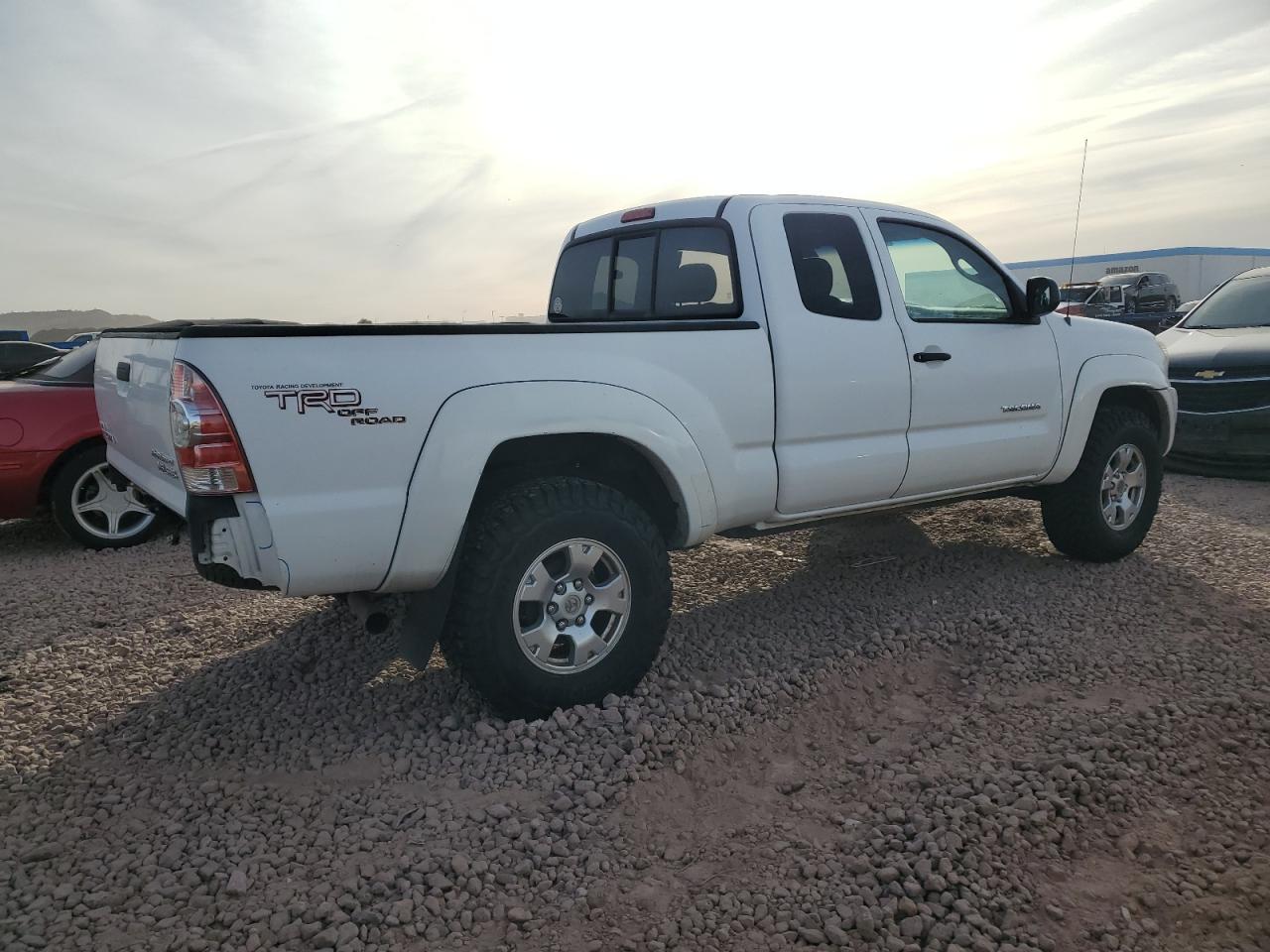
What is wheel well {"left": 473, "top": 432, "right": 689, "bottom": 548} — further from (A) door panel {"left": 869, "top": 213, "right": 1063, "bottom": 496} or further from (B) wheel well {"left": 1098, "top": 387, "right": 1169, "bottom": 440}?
(B) wheel well {"left": 1098, "top": 387, "right": 1169, "bottom": 440}

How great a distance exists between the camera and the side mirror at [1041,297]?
484 cm

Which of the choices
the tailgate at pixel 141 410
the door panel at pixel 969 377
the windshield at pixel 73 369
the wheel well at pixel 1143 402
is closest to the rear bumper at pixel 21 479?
the windshield at pixel 73 369

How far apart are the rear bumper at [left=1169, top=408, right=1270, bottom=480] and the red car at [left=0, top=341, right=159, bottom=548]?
8.37 meters

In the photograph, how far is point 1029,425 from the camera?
4977mm

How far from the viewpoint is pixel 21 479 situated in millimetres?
6184

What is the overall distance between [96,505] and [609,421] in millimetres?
4706

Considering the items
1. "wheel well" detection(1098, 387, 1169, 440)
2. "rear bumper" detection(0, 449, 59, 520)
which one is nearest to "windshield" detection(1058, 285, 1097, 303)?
"wheel well" detection(1098, 387, 1169, 440)

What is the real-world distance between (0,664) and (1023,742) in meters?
4.56

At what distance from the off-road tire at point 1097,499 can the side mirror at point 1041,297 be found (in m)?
0.93

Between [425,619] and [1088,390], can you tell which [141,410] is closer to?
[425,619]

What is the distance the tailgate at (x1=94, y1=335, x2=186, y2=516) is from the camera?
3.20 metres

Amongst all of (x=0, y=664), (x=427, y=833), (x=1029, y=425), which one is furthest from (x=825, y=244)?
(x=0, y=664)

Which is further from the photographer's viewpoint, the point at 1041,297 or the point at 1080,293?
the point at 1080,293

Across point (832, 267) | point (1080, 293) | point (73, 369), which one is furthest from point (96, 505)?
point (1080, 293)
